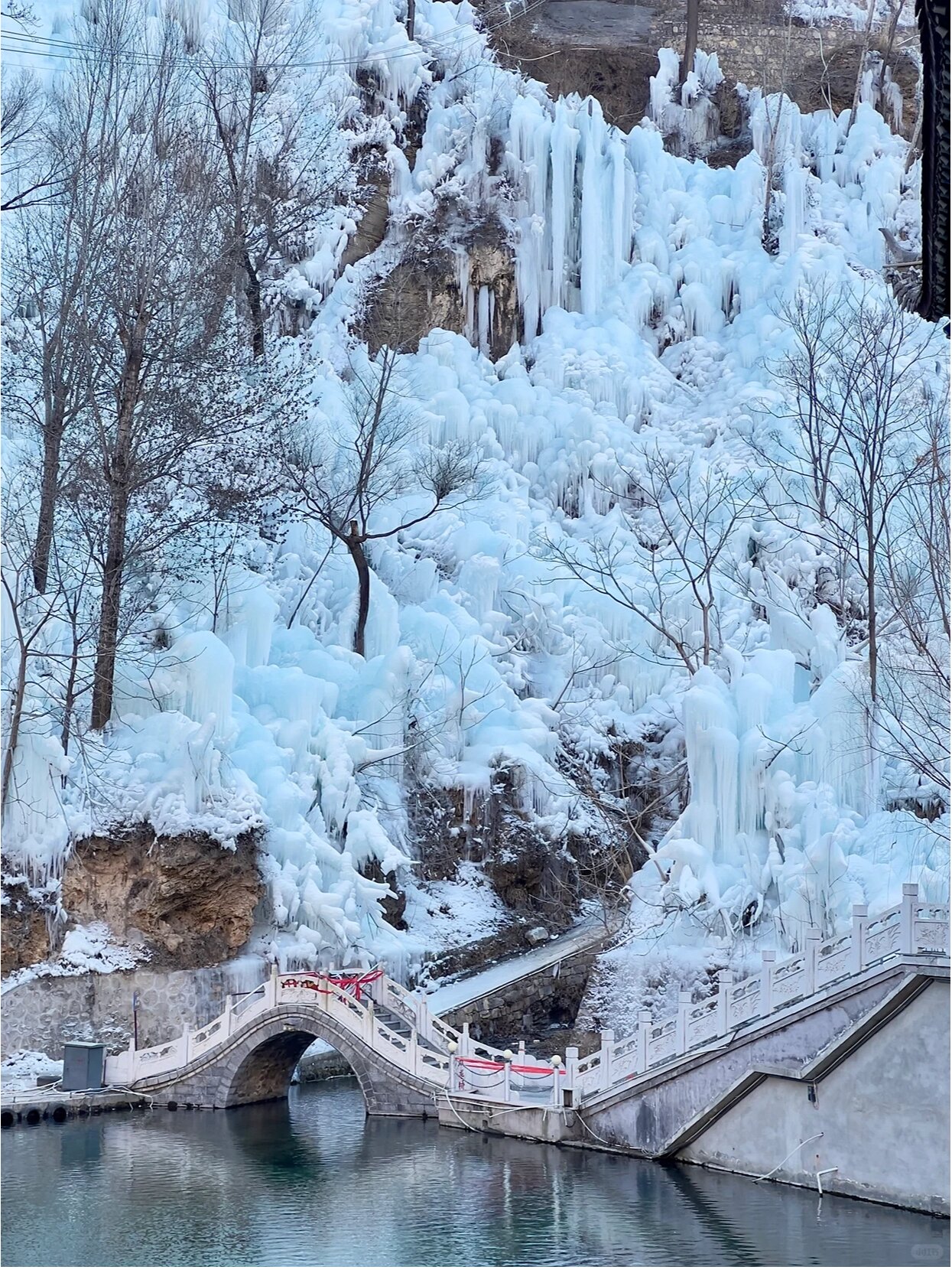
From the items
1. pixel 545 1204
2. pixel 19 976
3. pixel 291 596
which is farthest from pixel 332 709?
pixel 545 1204

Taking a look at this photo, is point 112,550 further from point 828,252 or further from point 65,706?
point 828,252

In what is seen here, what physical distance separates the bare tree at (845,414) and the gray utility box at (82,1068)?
1470 cm

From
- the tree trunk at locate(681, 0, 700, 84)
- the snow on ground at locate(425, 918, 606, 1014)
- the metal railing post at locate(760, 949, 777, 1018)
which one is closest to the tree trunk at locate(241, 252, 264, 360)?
the snow on ground at locate(425, 918, 606, 1014)

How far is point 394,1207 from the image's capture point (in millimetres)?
15516

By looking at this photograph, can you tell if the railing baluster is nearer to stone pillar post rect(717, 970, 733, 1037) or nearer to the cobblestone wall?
stone pillar post rect(717, 970, 733, 1037)

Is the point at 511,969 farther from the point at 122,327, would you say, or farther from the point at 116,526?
the point at 122,327

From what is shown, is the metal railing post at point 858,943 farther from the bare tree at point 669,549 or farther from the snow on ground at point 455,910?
the bare tree at point 669,549

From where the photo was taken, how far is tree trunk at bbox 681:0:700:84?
135ft

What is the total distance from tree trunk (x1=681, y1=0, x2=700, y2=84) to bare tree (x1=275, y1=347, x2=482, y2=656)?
14.9 m

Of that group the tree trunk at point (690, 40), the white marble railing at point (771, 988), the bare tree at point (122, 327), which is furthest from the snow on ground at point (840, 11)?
the white marble railing at point (771, 988)

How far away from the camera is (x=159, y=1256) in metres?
13.6

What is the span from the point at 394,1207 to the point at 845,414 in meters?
21.0

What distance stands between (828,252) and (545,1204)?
25.9 m

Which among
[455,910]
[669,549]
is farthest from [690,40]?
[455,910]
